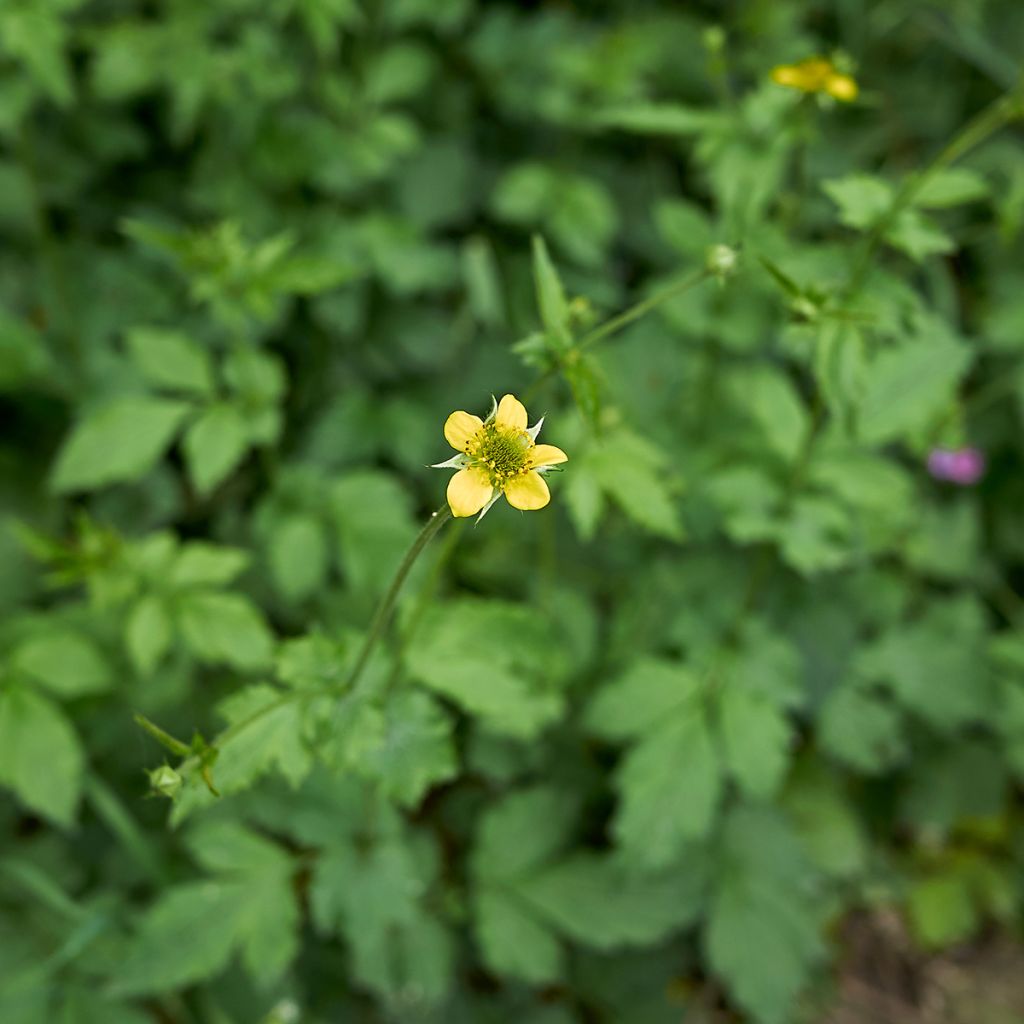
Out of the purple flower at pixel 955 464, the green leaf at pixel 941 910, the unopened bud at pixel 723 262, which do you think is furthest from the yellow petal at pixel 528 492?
the green leaf at pixel 941 910

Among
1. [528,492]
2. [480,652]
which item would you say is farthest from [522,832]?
[528,492]

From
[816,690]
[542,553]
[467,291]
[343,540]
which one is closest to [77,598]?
[343,540]

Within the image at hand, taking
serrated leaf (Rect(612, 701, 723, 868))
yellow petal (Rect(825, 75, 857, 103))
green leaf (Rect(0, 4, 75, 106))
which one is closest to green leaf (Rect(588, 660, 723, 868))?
serrated leaf (Rect(612, 701, 723, 868))

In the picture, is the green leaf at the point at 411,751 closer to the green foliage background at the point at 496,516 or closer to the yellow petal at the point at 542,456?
the green foliage background at the point at 496,516

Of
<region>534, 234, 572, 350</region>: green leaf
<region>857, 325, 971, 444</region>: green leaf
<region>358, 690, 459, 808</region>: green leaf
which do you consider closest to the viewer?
<region>534, 234, 572, 350</region>: green leaf

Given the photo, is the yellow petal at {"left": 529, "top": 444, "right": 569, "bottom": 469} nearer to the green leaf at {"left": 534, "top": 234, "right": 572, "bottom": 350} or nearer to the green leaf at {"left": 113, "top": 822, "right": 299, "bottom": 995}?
the green leaf at {"left": 534, "top": 234, "right": 572, "bottom": 350}

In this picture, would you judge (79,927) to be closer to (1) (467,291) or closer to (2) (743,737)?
(2) (743,737)
